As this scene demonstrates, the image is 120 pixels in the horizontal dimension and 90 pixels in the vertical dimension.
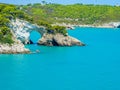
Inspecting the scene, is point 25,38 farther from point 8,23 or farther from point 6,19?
point 6,19

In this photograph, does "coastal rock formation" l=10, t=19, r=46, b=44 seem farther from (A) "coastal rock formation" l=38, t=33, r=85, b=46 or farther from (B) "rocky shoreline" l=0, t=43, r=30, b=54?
(B) "rocky shoreline" l=0, t=43, r=30, b=54

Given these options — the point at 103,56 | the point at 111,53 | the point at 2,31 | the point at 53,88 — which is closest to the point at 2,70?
the point at 53,88

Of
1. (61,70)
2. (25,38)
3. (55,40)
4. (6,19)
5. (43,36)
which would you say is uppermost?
(6,19)

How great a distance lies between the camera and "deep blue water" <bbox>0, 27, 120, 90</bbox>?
47094 millimetres

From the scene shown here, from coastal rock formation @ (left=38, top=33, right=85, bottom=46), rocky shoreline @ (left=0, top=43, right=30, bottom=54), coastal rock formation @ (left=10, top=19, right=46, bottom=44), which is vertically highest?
coastal rock formation @ (left=10, top=19, right=46, bottom=44)

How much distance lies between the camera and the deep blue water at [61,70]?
47094 millimetres

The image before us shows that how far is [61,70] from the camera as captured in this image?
56.9 meters

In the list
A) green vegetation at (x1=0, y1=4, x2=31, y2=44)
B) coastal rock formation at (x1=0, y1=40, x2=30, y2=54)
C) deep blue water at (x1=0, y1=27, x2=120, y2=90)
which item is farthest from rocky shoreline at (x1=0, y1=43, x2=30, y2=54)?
deep blue water at (x1=0, y1=27, x2=120, y2=90)

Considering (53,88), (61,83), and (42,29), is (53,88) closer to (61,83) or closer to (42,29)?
(61,83)

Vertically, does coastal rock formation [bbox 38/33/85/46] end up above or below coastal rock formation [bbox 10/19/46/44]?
below

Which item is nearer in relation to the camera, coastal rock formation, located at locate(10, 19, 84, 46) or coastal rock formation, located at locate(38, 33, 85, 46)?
coastal rock formation, located at locate(10, 19, 84, 46)

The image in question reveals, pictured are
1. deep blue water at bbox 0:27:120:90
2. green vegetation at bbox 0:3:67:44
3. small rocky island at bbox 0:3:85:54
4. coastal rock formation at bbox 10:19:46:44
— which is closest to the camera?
deep blue water at bbox 0:27:120:90

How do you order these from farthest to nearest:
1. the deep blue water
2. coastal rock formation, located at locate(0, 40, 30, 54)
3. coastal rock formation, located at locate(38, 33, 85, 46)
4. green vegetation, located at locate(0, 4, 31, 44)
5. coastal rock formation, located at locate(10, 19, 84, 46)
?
A: coastal rock formation, located at locate(38, 33, 85, 46) → coastal rock formation, located at locate(10, 19, 84, 46) → green vegetation, located at locate(0, 4, 31, 44) → coastal rock formation, located at locate(0, 40, 30, 54) → the deep blue water

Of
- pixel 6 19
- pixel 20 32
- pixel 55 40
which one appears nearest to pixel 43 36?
pixel 55 40
